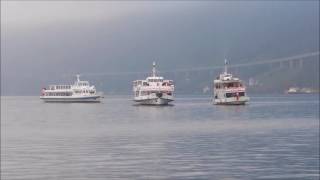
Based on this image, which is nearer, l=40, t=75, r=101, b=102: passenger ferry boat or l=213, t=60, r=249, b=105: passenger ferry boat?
l=213, t=60, r=249, b=105: passenger ferry boat

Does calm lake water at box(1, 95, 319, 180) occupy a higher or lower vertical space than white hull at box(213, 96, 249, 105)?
lower

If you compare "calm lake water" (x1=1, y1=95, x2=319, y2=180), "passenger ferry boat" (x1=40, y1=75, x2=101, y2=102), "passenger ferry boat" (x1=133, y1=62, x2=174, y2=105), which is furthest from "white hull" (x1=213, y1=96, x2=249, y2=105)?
"calm lake water" (x1=1, y1=95, x2=319, y2=180)

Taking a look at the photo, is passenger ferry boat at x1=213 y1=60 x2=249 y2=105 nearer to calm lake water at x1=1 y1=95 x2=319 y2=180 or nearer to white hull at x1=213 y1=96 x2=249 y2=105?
white hull at x1=213 y1=96 x2=249 y2=105

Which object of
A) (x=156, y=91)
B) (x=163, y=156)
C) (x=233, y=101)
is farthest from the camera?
(x=233, y=101)

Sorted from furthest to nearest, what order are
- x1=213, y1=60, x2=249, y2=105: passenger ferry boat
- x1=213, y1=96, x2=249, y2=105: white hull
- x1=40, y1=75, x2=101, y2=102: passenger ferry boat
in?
x1=40, y1=75, x2=101, y2=102: passenger ferry boat < x1=213, y1=96, x2=249, y2=105: white hull < x1=213, y1=60, x2=249, y2=105: passenger ferry boat

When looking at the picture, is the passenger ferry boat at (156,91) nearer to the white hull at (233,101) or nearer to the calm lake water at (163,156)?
the white hull at (233,101)

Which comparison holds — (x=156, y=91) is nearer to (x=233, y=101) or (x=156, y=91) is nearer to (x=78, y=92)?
(x=233, y=101)

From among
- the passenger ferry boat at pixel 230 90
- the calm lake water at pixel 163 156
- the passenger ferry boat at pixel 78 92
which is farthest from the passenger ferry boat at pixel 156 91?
the calm lake water at pixel 163 156

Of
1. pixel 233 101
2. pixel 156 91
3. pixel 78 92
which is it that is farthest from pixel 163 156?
pixel 78 92

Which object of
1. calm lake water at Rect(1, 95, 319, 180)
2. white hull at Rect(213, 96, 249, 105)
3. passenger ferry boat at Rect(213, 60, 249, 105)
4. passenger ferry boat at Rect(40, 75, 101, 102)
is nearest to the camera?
calm lake water at Rect(1, 95, 319, 180)

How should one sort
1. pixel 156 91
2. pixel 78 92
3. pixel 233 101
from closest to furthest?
pixel 156 91 < pixel 233 101 < pixel 78 92

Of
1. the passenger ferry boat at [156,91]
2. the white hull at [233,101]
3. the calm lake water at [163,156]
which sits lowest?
the calm lake water at [163,156]

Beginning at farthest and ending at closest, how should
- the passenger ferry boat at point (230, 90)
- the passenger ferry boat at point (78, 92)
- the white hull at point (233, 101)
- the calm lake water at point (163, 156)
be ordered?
1. the passenger ferry boat at point (78, 92)
2. the white hull at point (233, 101)
3. the passenger ferry boat at point (230, 90)
4. the calm lake water at point (163, 156)

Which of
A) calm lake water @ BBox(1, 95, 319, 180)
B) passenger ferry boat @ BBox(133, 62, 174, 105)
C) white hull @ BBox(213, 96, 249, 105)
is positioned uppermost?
passenger ferry boat @ BBox(133, 62, 174, 105)
